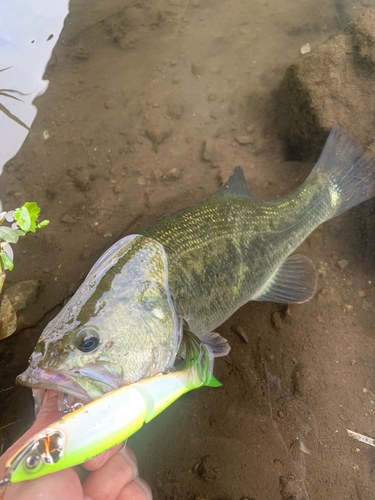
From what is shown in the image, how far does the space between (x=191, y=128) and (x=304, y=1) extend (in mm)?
2531

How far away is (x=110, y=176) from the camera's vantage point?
123 inches

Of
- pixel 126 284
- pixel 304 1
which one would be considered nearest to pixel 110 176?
pixel 126 284

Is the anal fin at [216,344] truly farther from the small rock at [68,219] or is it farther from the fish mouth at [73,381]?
the small rock at [68,219]

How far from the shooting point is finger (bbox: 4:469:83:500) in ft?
3.68

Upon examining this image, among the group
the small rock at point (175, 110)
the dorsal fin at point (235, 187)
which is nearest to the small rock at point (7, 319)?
the dorsal fin at point (235, 187)

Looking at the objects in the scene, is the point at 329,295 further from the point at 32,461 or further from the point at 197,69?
the point at 197,69

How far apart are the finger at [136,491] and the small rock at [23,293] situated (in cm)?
160

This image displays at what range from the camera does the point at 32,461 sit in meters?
1.07

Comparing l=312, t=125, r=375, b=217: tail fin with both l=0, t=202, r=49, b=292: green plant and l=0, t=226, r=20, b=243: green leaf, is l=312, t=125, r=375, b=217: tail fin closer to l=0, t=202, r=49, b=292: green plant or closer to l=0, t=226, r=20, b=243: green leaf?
l=0, t=202, r=49, b=292: green plant

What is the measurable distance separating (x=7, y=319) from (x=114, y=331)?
1267 millimetres

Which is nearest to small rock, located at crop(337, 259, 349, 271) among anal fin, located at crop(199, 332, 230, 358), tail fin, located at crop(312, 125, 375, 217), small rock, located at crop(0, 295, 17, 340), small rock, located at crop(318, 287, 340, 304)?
small rock, located at crop(318, 287, 340, 304)

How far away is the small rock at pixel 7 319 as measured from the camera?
2.33m

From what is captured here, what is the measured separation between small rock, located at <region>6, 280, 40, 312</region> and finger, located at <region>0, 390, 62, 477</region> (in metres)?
1.22

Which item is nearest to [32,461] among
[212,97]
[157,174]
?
[157,174]
